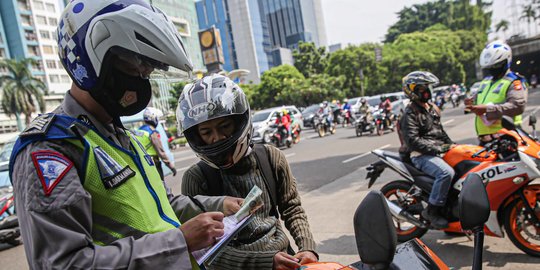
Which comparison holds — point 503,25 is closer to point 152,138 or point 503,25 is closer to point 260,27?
point 260,27

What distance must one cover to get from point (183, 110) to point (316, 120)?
17020 millimetres

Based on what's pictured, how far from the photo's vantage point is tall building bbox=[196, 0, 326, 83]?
92.8 meters

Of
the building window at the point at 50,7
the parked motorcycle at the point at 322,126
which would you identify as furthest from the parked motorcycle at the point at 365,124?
the building window at the point at 50,7

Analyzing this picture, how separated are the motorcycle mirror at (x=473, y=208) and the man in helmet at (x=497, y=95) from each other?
2.99m

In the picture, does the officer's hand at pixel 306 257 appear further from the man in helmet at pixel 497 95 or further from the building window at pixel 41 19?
the building window at pixel 41 19

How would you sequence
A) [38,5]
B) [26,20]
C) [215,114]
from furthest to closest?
1. [38,5]
2. [26,20]
3. [215,114]

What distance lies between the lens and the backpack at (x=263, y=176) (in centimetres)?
196

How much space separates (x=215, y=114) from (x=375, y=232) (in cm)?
93

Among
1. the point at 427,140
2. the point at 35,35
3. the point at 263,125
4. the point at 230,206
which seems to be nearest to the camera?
the point at 230,206

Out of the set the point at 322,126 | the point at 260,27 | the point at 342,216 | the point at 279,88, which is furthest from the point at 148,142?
the point at 260,27

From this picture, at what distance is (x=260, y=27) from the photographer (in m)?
102

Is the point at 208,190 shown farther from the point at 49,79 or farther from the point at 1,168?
the point at 49,79

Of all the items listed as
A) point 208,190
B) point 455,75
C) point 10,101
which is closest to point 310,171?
point 208,190

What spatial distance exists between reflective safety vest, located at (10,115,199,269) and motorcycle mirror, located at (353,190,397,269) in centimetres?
53
